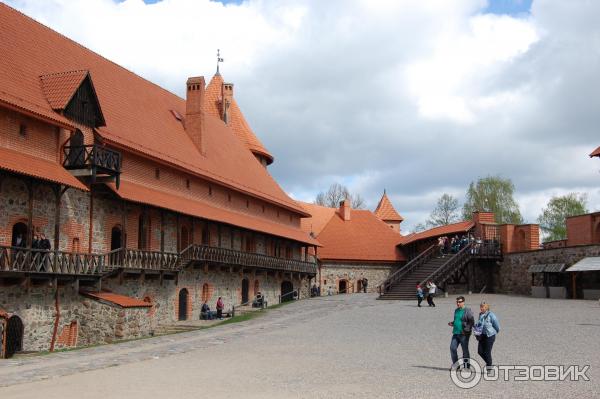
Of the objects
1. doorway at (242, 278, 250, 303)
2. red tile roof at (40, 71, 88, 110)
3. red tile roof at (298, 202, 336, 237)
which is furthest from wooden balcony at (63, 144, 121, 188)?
red tile roof at (298, 202, 336, 237)

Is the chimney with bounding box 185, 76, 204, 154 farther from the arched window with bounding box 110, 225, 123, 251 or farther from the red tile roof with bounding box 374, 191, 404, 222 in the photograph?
the red tile roof with bounding box 374, 191, 404, 222

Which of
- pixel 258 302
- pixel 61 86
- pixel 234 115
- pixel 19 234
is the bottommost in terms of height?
pixel 258 302

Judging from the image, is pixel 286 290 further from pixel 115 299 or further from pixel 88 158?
pixel 88 158

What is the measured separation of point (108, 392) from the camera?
10.2 m

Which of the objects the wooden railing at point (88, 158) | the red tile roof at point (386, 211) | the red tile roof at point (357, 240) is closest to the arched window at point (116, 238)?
the wooden railing at point (88, 158)

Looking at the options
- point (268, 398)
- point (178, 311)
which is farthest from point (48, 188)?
point (268, 398)

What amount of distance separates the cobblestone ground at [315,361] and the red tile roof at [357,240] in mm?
22127

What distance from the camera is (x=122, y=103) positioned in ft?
88.1

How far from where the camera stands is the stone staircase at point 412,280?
31.7m

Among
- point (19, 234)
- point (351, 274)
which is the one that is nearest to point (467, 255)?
point (351, 274)

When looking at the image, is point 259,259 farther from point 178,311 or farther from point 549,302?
point 549,302

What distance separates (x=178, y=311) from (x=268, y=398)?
17.8 meters

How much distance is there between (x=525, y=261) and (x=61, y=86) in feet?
75.6

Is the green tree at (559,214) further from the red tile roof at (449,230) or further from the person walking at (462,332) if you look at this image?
the person walking at (462,332)
